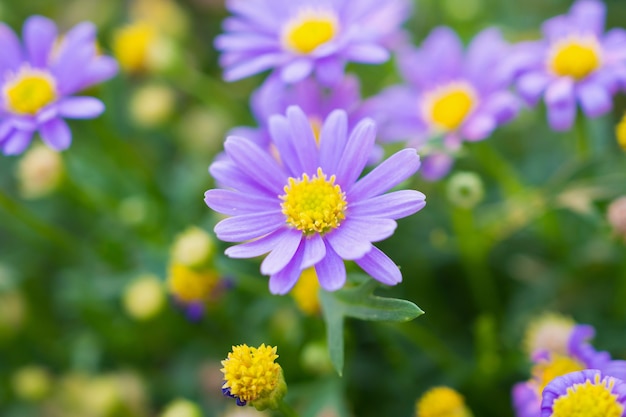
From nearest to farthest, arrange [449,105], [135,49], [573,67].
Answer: [573,67], [449,105], [135,49]

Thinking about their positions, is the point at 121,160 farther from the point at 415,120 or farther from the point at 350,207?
the point at 350,207

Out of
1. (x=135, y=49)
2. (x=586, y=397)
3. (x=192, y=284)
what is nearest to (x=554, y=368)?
(x=586, y=397)

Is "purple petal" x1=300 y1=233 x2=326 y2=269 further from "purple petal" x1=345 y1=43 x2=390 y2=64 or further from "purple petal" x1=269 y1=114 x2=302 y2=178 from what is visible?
"purple petal" x1=345 y1=43 x2=390 y2=64

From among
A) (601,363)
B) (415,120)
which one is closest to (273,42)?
(415,120)

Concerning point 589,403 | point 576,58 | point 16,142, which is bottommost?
point 589,403

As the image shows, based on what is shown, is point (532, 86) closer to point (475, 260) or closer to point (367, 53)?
point (367, 53)

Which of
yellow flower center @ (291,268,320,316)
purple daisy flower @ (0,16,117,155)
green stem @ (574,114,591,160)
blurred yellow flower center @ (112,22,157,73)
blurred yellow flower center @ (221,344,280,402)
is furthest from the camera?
blurred yellow flower center @ (112,22,157,73)

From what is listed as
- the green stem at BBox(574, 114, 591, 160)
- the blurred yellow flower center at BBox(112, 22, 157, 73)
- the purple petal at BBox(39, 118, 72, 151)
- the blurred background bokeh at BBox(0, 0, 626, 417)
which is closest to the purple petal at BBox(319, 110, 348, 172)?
the blurred background bokeh at BBox(0, 0, 626, 417)
